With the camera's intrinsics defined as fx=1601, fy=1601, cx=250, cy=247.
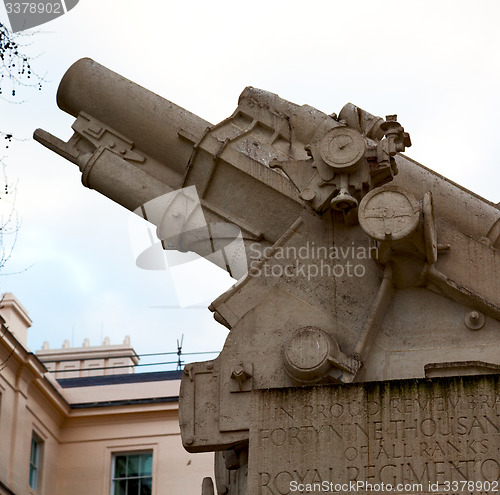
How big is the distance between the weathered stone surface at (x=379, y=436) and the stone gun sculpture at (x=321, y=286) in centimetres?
2

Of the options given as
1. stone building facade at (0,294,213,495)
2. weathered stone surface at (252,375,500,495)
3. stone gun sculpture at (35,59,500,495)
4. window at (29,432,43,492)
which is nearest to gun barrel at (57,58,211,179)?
stone gun sculpture at (35,59,500,495)

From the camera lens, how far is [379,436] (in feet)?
50.8

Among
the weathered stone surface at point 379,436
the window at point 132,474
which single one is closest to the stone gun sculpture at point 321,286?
the weathered stone surface at point 379,436

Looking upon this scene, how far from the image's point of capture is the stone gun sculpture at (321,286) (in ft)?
50.9

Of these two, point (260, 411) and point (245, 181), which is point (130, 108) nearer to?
point (245, 181)

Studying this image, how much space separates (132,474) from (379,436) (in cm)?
2341

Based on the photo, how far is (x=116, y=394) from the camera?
38688mm

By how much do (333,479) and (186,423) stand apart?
1.89 meters

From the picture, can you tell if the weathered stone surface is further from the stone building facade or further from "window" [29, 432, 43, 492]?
"window" [29, 432, 43, 492]

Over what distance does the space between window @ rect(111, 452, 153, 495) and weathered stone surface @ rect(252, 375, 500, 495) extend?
22309 mm

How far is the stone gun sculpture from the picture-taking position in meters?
15.5

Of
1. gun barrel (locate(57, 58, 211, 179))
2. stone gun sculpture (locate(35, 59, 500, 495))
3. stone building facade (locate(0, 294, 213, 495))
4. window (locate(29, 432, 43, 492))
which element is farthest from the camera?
window (locate(29, 432, 43, 492))

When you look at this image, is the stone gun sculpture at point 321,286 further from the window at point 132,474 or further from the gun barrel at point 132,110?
the window at point 132,474

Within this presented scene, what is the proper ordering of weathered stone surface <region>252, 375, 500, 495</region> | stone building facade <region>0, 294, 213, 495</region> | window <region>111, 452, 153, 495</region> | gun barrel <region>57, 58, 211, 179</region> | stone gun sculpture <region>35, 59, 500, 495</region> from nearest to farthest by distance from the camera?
weathered stone surface <region>252, 375, 500, 495</region> → stone gun sculpture <region>35, 59, 500, 495</region> → gun barrel <region>57, 58, 211, 179</region> → stone building facade <region>0, 294, 213, 495</region> → window <region>111, 452, 153, 495</region>
